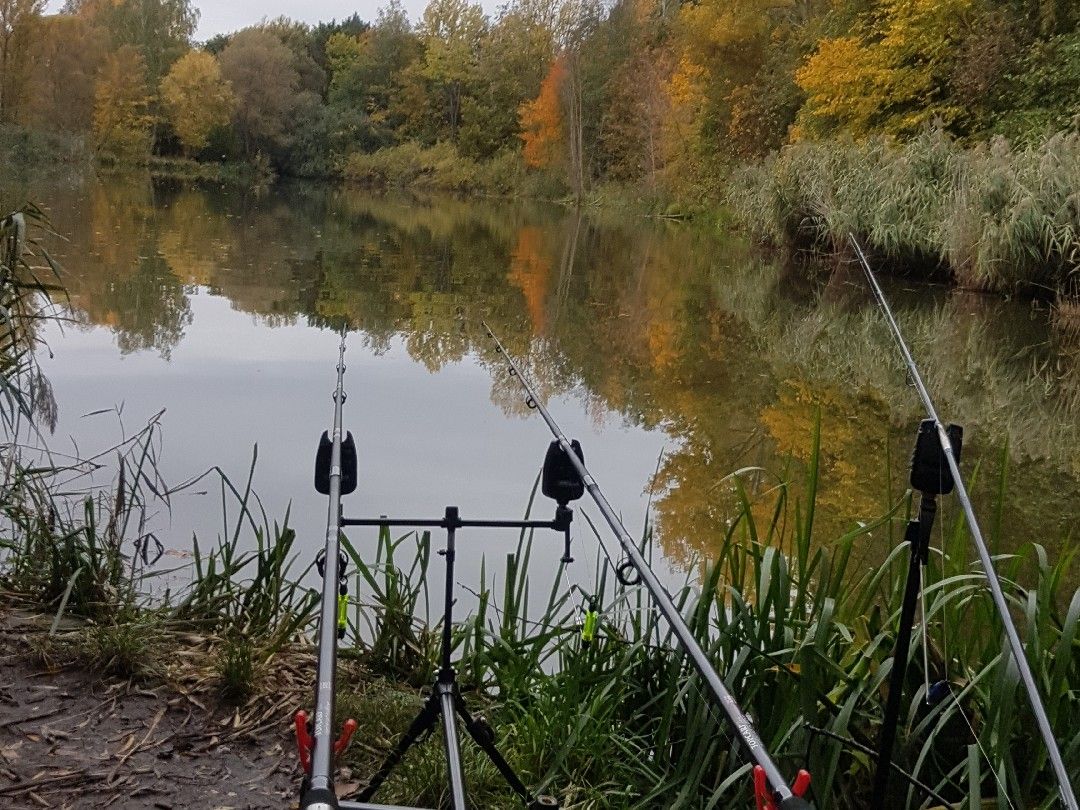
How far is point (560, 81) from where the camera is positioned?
35.1m

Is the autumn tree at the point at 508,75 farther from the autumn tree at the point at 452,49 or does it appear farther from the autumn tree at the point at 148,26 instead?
the autumn tree at the point at 148,26

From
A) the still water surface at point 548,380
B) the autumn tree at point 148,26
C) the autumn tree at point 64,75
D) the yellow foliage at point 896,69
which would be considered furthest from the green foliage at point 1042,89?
the autumn tree at point 148,26

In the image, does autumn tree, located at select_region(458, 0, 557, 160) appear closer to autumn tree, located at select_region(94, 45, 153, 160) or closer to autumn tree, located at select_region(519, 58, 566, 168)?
autumn tree, located at select_region(519, 58, 566, 168)

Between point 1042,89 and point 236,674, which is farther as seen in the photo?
point 1042,89

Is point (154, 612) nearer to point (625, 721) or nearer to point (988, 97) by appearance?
point (625, 721)

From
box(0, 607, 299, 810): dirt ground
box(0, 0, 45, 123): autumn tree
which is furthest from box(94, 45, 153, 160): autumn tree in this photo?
box(0, 607, 299, 810): dirt ground

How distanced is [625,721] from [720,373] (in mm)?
5376

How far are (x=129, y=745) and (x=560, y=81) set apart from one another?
114 ft

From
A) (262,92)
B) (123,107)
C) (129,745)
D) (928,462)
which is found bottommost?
(129,745)

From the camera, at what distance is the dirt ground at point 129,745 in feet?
7.18

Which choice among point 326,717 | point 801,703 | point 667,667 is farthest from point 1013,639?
point 667,667

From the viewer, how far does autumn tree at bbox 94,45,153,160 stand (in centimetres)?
4025

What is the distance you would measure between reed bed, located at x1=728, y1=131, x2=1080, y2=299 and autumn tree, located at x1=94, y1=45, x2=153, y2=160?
30.6 metres

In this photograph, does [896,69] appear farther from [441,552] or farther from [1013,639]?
[1013,639]
